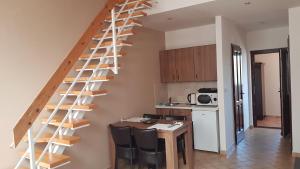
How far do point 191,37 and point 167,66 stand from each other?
86 cm

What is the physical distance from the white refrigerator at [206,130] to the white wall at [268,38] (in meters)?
2.70

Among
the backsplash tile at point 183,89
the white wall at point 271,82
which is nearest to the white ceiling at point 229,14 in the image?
the backsplash tile at point 183,89

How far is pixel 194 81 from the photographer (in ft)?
17.6

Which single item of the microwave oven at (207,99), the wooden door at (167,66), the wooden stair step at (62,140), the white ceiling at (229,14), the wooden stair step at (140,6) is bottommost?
the wooden stair step at (62,140)

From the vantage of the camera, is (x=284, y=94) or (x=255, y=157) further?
(x=284, y=94)

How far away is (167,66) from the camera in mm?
5512

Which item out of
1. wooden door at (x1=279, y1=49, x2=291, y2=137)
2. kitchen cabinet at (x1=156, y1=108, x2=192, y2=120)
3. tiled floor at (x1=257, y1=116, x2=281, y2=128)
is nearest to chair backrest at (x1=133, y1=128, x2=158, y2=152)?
kitchen cabinet at (x1=156, y1=108, x2=192, y2=120)

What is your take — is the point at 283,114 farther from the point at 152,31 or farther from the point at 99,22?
the point at 99,22

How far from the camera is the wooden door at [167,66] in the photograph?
17.8 feet

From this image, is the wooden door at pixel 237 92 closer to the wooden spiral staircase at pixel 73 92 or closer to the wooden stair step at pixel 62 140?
the wooden spiral staircase at pixel 73 92

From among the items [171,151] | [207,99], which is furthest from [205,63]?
[171,151]

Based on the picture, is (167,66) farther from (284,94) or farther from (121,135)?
(284,94)

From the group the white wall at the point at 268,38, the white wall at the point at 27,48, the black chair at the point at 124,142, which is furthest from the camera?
the white wall at the point at 268,38

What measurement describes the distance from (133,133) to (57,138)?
1.12 meters
